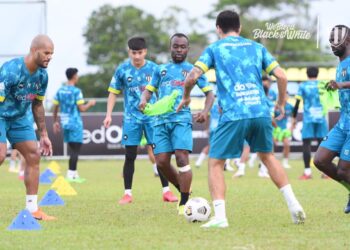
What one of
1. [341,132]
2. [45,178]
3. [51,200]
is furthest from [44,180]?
[341,132]

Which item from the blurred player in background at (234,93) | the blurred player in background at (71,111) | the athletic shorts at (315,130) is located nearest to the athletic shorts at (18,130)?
the blurred player in background at (234,93)

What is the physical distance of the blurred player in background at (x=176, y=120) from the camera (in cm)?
1051

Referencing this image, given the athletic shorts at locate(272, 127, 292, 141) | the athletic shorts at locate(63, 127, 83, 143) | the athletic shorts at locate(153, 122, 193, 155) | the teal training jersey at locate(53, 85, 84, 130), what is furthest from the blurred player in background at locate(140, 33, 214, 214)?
the athletic shorts at locate(272, 127, 292, 141)

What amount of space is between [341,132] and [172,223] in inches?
93.8

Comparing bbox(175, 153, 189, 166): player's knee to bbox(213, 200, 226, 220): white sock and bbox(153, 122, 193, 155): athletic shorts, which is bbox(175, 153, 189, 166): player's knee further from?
bbox(213, 200, 226, 220): white sock

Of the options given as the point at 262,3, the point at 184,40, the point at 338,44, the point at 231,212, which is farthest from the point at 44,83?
the point at 262,3

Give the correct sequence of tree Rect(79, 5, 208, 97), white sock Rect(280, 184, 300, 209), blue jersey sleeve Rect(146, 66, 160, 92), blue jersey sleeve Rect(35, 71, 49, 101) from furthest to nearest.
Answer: tree Rect(79, 5, 208, 97) < blue jersey sleeve Rect(146, 66, 160, 92) < blue jersey sleeve Rect(35, 71, 49, 101) < white sock Rect(280, 184, 300, 209)

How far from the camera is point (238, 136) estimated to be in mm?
8531

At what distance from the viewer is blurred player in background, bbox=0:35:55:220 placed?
30.9 feet

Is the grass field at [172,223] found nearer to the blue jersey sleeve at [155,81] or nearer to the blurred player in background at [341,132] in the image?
the blurred player in background at [341,132]

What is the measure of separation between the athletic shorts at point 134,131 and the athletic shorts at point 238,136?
12.6ft

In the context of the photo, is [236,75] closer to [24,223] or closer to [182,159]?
[182,159]

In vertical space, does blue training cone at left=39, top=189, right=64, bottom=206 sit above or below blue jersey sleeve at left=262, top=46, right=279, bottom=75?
below

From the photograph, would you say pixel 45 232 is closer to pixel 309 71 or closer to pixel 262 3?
pixel 309 71
